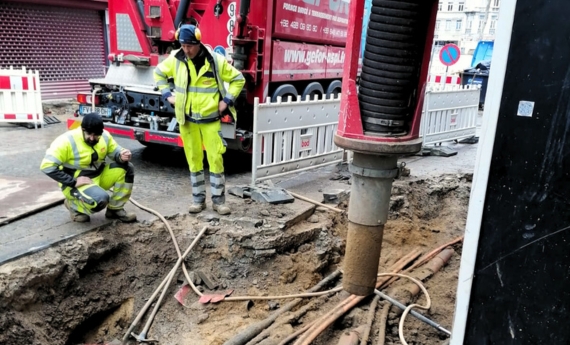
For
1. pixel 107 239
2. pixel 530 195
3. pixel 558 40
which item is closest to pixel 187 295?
pixel 107 239

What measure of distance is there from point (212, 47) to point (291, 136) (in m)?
1.82

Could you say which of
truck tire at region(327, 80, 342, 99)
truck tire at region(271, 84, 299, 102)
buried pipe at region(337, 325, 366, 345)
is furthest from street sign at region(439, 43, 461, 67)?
buried pipe at region(337, 325, 366, 345)

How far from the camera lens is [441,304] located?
3.96m

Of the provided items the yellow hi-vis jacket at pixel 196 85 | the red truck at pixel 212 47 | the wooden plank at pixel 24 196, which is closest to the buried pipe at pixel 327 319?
the yellow hi-vis jacket at pixel 196 85

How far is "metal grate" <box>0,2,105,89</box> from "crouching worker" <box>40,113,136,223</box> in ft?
27.8

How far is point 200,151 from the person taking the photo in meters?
5.12

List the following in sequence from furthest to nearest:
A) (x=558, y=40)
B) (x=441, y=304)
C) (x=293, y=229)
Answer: (x=293, y=229)
(x=441, y=304)
(x=558, y=40)

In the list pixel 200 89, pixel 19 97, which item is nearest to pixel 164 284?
pixel 200 89

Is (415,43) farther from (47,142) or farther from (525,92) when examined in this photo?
(47,142)

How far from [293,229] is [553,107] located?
11.9ft

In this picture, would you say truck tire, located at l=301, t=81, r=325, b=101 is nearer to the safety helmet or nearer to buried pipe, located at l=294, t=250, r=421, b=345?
the safety helmet

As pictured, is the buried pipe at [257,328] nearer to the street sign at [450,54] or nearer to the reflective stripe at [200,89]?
the reflective stripe at [200,89]

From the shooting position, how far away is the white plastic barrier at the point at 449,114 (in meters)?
8.50

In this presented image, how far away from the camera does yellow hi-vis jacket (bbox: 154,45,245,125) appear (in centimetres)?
482
